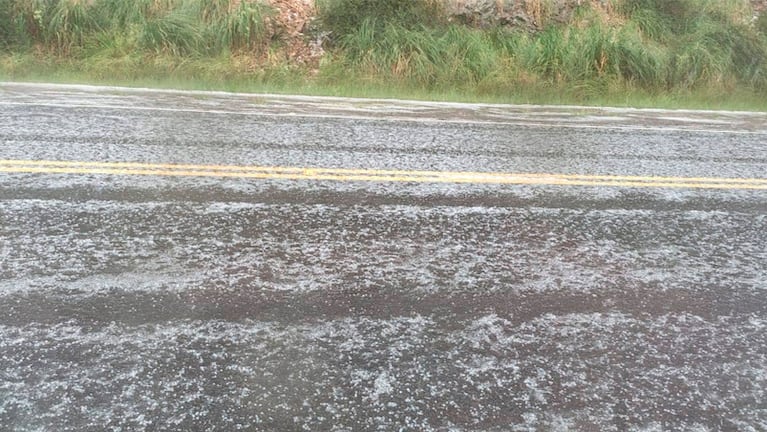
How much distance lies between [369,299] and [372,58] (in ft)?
29.1

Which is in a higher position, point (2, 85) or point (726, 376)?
point (2, 85)

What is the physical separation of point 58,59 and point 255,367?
10459 mm

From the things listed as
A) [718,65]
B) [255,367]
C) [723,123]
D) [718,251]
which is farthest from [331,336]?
[718,65]

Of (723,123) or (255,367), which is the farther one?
(723,123)

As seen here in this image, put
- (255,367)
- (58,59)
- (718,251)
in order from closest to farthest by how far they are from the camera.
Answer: (255,367), (718,251), (58,59)

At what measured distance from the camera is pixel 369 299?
274cm

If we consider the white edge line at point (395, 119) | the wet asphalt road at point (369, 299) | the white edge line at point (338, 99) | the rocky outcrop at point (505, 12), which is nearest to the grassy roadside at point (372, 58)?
the rocky outcrop at point (505, 12)

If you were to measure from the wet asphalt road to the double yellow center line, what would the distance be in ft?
0.41

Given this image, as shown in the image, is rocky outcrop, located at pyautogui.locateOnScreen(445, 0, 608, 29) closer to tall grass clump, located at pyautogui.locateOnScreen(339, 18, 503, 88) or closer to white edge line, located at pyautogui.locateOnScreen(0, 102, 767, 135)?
tall grass clump, located at pyautogui.locateOnScreen(339, 18, 503, 88)

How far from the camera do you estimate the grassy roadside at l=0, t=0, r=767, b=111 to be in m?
10.4

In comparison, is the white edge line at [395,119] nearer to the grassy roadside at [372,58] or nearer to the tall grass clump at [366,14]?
the grassy roadside at [372,58]

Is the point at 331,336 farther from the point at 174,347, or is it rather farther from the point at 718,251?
the point at 718,251

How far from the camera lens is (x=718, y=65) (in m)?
11.7

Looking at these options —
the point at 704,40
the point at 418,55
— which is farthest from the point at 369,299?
the point at 704,40
